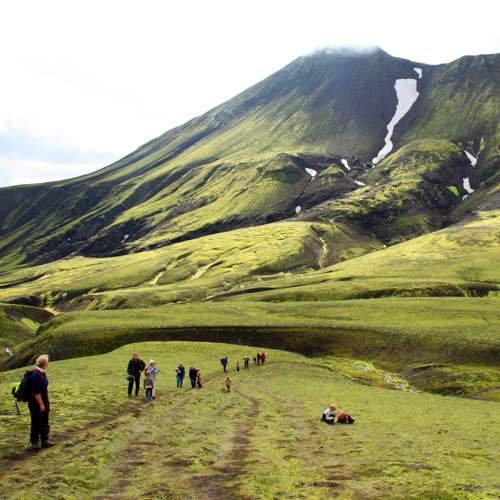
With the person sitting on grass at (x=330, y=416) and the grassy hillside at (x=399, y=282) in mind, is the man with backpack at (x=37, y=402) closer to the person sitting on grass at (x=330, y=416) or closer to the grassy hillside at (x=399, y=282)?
the person sitting on grass at (x=330, y=416)

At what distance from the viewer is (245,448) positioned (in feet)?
88.9

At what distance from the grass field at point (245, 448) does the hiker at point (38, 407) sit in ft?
2.90

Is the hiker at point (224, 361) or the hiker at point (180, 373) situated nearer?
the hiker at point (180, 373)

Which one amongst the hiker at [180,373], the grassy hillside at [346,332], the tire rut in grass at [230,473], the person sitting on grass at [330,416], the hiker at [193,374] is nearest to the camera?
the tire rut in grass at [230,473]

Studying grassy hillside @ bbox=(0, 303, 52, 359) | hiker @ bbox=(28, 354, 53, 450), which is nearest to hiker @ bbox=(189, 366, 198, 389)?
hiker @ bbox=(28, 354, 53, 450)

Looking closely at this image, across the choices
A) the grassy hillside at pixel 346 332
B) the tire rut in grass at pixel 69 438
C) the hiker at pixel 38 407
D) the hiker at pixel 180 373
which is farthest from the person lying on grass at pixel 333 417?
the grassy hillside at pixel 346 332

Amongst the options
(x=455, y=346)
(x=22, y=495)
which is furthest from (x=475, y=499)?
(x=455, y=346)

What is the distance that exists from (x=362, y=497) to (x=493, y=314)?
99.4 m

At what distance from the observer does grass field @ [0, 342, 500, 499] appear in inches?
776

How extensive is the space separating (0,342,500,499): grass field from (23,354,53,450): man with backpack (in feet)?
2.95

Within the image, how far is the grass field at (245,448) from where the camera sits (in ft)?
64.7

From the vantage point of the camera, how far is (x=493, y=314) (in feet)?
350

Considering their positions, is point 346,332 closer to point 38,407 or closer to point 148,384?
Answer: point 148,384

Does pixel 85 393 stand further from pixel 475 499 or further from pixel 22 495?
pixel 475 499
